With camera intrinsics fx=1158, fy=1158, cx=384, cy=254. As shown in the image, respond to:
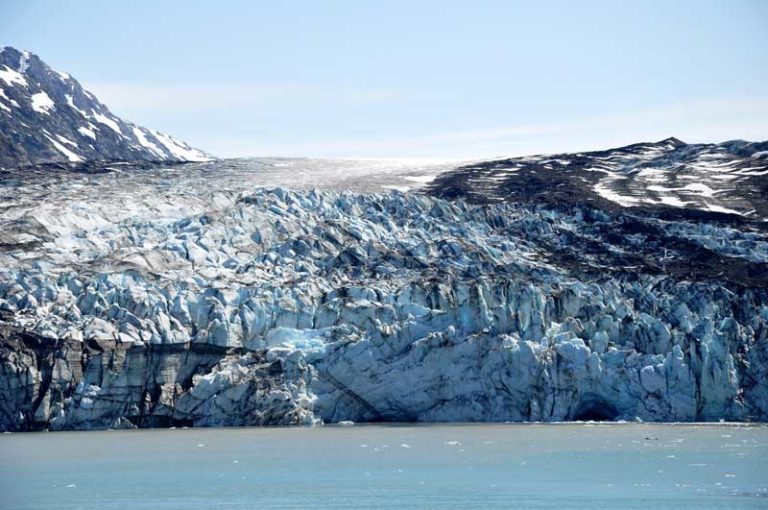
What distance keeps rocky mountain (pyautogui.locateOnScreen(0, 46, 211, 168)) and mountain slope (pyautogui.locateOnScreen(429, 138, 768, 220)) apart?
114 feet

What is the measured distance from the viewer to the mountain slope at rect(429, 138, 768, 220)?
146 ft

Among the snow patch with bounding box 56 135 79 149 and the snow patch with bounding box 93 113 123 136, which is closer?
the snow patch with bounding box 56 135 79 149

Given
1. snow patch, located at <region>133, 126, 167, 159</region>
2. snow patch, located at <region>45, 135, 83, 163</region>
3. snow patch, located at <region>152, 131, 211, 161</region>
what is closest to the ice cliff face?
snow patch, located at <region>45, 135, 83, 163</region>

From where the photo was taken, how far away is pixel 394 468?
949 inches

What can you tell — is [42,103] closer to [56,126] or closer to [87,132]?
[56,126]

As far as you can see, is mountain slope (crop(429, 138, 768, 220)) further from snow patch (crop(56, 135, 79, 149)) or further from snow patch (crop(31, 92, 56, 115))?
snow patch (crop(31, 92, 56, 115))

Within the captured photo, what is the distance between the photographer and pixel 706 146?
5431 centimetres

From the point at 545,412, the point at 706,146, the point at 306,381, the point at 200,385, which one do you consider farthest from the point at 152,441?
the point at 706,146

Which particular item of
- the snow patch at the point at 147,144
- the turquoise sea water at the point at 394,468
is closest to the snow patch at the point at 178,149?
the snow patch at the point at 147,144

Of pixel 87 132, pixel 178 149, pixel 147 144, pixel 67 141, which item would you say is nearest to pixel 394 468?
pixel 67 141

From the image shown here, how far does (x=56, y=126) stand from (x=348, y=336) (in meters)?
61.4

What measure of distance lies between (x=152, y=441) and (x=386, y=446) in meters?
5.91

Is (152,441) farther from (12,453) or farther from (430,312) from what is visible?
(430,312)

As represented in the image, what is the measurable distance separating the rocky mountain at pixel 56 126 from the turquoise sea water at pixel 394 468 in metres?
51.3
